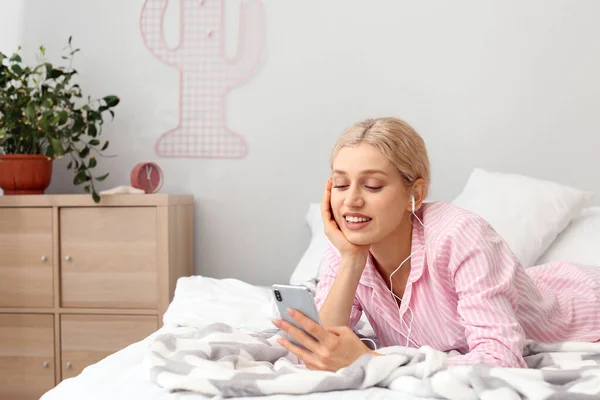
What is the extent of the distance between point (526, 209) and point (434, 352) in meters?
1.21

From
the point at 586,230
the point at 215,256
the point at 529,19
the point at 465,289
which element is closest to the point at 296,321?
the point at 465,289

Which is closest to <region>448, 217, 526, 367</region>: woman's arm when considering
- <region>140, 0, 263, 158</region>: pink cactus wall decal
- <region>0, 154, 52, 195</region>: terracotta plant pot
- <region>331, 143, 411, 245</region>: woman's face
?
<region>331, 143, 411, 245</region>: woman's face

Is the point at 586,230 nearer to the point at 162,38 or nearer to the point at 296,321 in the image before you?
the point at 296,321

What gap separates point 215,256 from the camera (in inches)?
113

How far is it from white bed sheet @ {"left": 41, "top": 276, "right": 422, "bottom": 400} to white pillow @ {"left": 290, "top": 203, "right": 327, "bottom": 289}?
15 cm

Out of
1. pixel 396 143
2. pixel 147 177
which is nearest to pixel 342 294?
pixel 396 143

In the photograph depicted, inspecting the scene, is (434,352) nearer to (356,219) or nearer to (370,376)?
(370,376)

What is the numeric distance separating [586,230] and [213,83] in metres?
1.54

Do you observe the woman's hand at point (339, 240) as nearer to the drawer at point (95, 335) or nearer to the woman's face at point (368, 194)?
the woman's face at point (368, 194)

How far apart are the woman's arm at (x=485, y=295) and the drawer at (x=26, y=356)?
5.60 feet

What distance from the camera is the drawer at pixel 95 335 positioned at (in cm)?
246

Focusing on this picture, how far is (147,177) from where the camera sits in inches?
105

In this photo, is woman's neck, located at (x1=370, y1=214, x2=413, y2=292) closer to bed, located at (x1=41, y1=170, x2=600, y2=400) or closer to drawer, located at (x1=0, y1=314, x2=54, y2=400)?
bed, located at (x1=41, y1=170, x2=600, y2=400)

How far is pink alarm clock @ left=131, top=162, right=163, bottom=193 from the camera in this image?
262 centimetres
